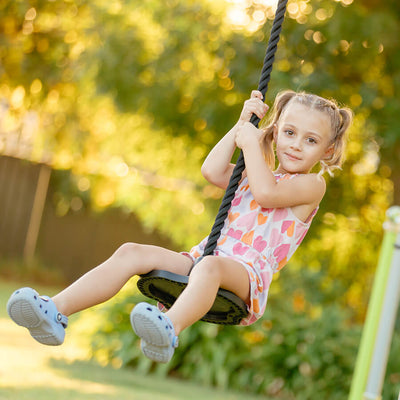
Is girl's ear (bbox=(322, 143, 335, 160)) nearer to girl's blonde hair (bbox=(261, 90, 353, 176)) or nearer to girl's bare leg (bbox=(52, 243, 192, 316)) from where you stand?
girl's blonde hair (bbox=(261, 90, 353, 176))

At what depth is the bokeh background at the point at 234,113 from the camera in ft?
21.8

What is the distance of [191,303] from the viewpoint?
2.37 m

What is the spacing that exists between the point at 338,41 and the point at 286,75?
0.60 metres

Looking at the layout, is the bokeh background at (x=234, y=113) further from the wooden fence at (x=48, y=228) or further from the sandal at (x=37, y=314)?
the sandal at (x=37, y=314)

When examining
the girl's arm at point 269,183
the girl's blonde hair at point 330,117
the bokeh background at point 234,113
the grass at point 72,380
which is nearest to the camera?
the girl's arm at point 269,183

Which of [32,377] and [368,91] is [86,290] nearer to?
[32,377]

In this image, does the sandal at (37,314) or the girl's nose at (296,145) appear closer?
the sandal at (37,314)

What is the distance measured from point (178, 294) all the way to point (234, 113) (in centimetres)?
483

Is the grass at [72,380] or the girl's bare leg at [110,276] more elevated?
the girl's bare leg at [110,276]

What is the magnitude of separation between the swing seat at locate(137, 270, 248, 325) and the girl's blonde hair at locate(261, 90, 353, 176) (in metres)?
0.58

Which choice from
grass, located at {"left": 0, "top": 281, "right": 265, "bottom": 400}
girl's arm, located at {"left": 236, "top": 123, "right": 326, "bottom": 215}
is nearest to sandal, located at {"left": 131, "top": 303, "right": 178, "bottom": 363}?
girl's arm, located at {"left": 236, "top": 123, "right": 326, "bottom": 215}

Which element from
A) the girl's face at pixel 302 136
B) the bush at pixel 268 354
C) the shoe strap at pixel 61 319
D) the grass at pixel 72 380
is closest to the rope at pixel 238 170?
the girl's face at pixel 302 136

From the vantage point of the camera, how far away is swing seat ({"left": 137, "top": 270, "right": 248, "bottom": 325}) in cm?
245

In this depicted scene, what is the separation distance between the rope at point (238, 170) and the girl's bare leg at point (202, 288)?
0.07 meters
